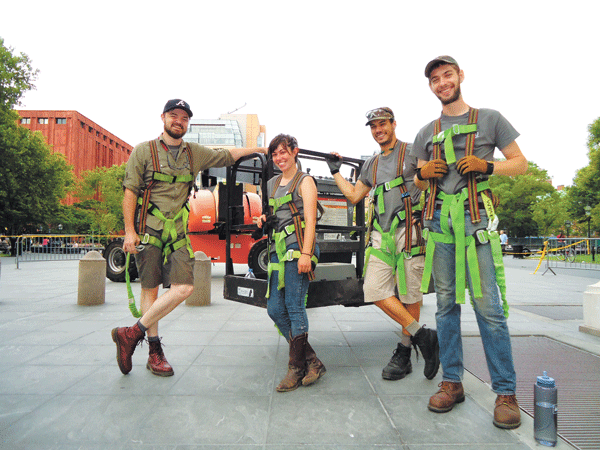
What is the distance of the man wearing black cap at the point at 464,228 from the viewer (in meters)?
2.57

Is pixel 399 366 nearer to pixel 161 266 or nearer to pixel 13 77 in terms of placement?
pixel 161 266

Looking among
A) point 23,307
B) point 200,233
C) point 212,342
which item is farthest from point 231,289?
point 200,233

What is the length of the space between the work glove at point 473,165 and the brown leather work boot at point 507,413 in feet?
4.87

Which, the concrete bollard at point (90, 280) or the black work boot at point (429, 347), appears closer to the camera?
the black work boot at point (429, 347)

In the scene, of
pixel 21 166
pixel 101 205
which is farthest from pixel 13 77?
pixel 101 205

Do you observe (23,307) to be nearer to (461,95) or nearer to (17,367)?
(17,367)

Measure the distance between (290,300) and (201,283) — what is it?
4.32m

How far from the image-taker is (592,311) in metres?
5.00

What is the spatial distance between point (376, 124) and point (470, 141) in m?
0.96

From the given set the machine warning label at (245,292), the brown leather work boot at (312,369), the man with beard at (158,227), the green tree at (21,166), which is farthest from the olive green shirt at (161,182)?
the green tree at (21,166)

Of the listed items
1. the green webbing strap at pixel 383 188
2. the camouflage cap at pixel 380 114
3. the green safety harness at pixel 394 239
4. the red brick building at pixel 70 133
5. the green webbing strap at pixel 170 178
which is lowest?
the green safety harness at pixel 394 239

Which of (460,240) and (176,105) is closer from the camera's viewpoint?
(460,240)

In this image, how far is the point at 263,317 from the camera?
6.16 metres

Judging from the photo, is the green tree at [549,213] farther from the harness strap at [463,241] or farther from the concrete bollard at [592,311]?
the harness strap at [463,241]
